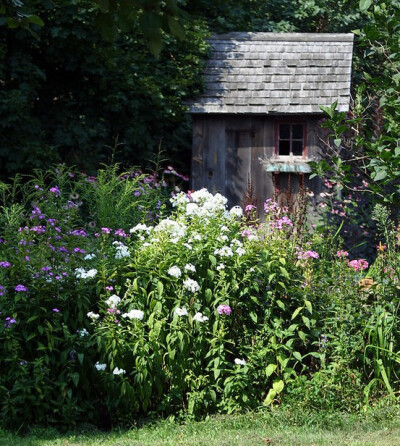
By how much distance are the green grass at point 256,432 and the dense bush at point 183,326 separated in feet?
0.58

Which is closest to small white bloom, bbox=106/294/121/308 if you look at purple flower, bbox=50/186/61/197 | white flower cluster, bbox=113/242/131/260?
white flower cluster, bbox=113/242/131/260

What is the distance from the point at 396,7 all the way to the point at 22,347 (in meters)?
3.71

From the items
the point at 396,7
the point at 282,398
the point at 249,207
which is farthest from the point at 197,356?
the point at 396,7

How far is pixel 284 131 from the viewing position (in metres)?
13.5

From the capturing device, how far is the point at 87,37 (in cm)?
1171

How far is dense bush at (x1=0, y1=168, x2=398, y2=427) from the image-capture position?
5.95m

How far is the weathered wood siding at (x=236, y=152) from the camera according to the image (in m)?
13.3

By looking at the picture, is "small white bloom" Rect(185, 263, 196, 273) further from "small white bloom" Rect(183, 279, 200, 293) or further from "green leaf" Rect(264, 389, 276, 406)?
"green leaf" Rect(264, 389, 276, 406)

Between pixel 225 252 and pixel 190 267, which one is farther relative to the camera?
pixel 225 252

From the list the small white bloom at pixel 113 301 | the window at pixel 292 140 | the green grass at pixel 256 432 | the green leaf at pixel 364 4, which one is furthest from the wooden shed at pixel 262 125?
the green leaf at pixel 364 4

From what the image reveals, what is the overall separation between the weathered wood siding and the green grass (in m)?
7.64

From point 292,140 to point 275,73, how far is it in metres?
1.26

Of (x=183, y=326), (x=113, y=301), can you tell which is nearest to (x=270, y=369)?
(x=183, y=326)

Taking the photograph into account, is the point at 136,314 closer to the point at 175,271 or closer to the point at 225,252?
the point at 175,271
